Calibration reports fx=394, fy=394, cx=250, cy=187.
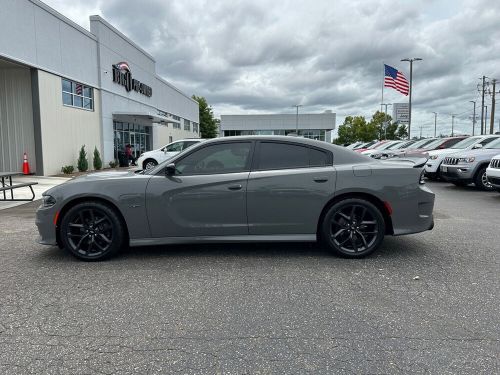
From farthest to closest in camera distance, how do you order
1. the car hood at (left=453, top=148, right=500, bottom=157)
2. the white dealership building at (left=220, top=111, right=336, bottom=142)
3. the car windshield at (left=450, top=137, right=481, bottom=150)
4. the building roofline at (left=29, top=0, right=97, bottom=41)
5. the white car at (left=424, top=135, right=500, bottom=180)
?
the white dealership building at (left=220, top=111, right=336, bottom=142) < the building roofline at (left=29, top=0, right=97, bottom=41) < the car windshield at (left=450, top=137, right=481, bottom=150) < the white car at (left=424, top=135, right=500, bottom=180) < the car hood at (left=453, top=148, right=500, bottom=157)

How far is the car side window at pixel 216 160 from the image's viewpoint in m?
4.84

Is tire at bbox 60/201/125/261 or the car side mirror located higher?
the car side mirror

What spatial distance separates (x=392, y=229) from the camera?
4.85m

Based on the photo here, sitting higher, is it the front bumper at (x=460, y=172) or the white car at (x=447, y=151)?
the white car at (x=447, y=151)

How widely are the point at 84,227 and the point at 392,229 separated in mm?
3757

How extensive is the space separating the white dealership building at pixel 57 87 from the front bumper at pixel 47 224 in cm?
1222

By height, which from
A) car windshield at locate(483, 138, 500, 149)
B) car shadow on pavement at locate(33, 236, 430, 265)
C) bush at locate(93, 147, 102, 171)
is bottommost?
car shadow on pavement at locate(33, 236, 430, 265)

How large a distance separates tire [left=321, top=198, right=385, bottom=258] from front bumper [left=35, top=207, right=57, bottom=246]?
3255 millimetres

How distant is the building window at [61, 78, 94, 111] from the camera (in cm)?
1869

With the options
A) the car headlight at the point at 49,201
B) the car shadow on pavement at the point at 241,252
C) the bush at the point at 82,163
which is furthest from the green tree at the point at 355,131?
the car headlight at the point at 49,201

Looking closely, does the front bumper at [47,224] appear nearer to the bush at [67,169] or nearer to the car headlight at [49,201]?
the car headlight at [49,201]

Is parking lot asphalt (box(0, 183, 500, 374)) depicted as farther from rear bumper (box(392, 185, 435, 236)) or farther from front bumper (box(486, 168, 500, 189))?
front bumper (box(486, 168, 500, 189))

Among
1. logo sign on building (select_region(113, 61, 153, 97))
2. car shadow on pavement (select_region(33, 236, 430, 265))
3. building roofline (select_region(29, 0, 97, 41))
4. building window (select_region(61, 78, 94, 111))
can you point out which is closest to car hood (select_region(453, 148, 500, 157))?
car shadow on pavement (select_region(33, 236, 430, 265))

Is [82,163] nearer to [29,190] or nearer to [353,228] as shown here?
[29,190]
